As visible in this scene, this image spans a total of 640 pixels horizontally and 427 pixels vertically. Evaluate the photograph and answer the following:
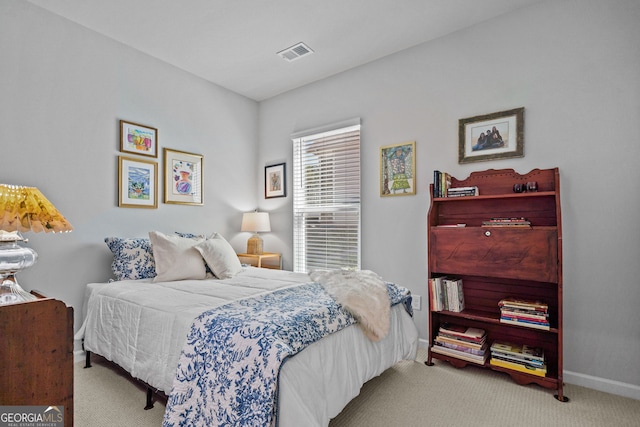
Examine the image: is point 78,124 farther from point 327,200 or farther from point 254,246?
point 327,200

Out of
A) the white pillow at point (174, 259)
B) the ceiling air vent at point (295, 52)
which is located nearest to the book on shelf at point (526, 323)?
the white pillow at point (174, 259)

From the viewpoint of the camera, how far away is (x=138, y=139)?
3059 millimetres

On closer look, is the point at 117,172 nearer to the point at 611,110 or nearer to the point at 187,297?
the point at 187,297

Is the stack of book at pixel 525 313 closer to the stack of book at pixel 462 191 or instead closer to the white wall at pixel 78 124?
the stack of book at pixel 462 191

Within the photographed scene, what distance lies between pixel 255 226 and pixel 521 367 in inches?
112

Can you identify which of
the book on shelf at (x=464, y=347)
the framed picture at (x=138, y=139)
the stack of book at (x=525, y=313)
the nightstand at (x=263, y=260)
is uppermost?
the framed picture at (x=138, y=139)

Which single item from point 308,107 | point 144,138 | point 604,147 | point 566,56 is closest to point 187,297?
point 144,138

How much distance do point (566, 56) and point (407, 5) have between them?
1204 millimetres

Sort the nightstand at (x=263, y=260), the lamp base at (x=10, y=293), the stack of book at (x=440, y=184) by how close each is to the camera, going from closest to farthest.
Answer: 1. the lamp base at (x=10, y=293)
2. the stack of book at (x=440, y=184)
3. the nightstand at (x=263, y=260)

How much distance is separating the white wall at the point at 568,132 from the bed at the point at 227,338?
110 cm

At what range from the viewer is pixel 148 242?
282cm

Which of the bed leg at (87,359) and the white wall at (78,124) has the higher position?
the white wall at (78,124)

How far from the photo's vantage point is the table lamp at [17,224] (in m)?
1.35

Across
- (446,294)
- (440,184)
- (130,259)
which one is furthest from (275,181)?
(446,294)
